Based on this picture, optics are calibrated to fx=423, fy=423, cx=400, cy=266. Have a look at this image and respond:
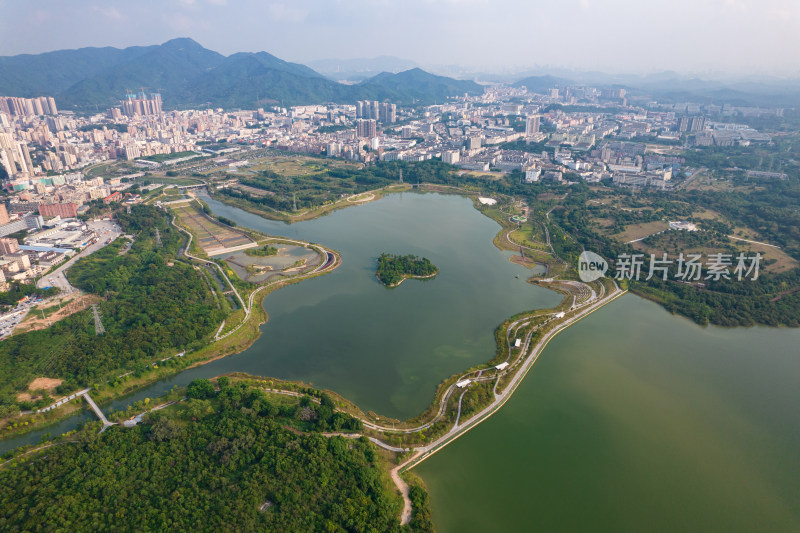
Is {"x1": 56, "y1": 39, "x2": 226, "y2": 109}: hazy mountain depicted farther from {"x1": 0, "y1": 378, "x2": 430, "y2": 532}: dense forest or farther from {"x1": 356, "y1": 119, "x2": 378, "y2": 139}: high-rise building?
{"x1": 0, "y1": 378, "x2": 430, "y2": 532}: dense forest

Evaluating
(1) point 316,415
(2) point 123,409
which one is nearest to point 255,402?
(1) point 316,415

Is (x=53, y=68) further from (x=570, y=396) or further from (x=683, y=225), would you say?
(x=570, y=396)

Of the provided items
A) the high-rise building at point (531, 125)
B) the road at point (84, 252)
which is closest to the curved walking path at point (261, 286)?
the road at point (84, 252)

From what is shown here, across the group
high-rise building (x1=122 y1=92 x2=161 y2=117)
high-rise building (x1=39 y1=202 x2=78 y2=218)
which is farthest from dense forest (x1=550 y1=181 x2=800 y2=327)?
high-rise building (x1=122 y1=92 x2=161 y2=117)

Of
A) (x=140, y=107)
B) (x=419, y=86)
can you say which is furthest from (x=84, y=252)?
(x=419, y=86)

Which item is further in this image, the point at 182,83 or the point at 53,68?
the point at 182,83
